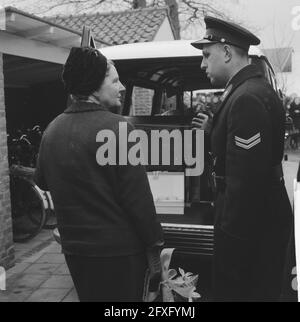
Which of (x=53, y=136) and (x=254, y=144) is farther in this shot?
(x=254, y=144)

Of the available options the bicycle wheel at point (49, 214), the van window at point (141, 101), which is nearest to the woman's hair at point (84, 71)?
the van window at point (141, 101)

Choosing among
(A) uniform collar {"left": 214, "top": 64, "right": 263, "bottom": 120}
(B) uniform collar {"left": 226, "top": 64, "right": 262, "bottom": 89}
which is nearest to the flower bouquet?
(A) uniform collar {"left": 214, "top": 64, "right": 263, "bottom": 120}

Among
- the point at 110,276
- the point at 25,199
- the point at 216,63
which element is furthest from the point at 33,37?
the point at 110,276

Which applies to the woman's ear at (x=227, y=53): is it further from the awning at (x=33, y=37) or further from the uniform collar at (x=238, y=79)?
the awning at (x=33, y=37)

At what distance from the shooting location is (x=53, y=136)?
224cm

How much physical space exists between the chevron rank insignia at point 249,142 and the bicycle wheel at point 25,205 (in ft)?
14.9

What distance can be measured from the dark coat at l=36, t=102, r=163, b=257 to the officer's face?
0.88 meters

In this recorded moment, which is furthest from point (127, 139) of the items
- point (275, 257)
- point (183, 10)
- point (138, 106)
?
point (183, 10)

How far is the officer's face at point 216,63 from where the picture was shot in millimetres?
2801

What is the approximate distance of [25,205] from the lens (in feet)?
21.9

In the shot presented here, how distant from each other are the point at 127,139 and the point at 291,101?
2141 centimetres

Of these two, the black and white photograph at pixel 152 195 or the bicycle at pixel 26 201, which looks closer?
the black and white photograph at pixel 152 195

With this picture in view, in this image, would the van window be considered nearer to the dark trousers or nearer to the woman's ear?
the woman's ear

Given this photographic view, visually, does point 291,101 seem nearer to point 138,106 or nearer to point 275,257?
point 138,106
